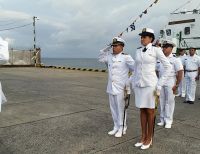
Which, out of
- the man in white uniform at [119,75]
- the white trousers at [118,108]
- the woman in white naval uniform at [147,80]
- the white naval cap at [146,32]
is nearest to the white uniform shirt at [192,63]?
the man in white uniform at [119,75]

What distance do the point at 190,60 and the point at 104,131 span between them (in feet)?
17.7

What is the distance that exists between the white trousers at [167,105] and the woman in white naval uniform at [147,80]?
4.77ft

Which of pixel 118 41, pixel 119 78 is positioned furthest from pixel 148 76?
pixel 118 41

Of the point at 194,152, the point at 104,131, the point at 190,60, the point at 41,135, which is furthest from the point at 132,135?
the point at 190,60

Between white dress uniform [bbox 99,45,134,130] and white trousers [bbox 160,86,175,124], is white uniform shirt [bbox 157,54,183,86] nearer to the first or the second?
white trousers [bbox 160,86,175,124]

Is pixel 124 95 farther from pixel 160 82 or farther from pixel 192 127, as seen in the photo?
pixel 192 127

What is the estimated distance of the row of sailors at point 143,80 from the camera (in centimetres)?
486

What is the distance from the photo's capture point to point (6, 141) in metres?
5.07

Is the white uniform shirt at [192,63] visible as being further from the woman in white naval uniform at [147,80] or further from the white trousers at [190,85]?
the woman in white naval uniform at [147,80]

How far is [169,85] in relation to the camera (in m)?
6.35

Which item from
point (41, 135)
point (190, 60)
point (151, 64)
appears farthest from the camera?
point (190, 60)

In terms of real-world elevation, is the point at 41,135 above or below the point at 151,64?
below

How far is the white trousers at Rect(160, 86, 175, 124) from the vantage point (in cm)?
629

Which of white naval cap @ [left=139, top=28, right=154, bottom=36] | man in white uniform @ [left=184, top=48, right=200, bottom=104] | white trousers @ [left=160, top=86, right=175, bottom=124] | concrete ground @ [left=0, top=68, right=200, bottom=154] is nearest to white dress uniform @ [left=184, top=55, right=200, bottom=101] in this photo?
man in white uniform @ [left=184, top=48, right=200, bottom=104]
